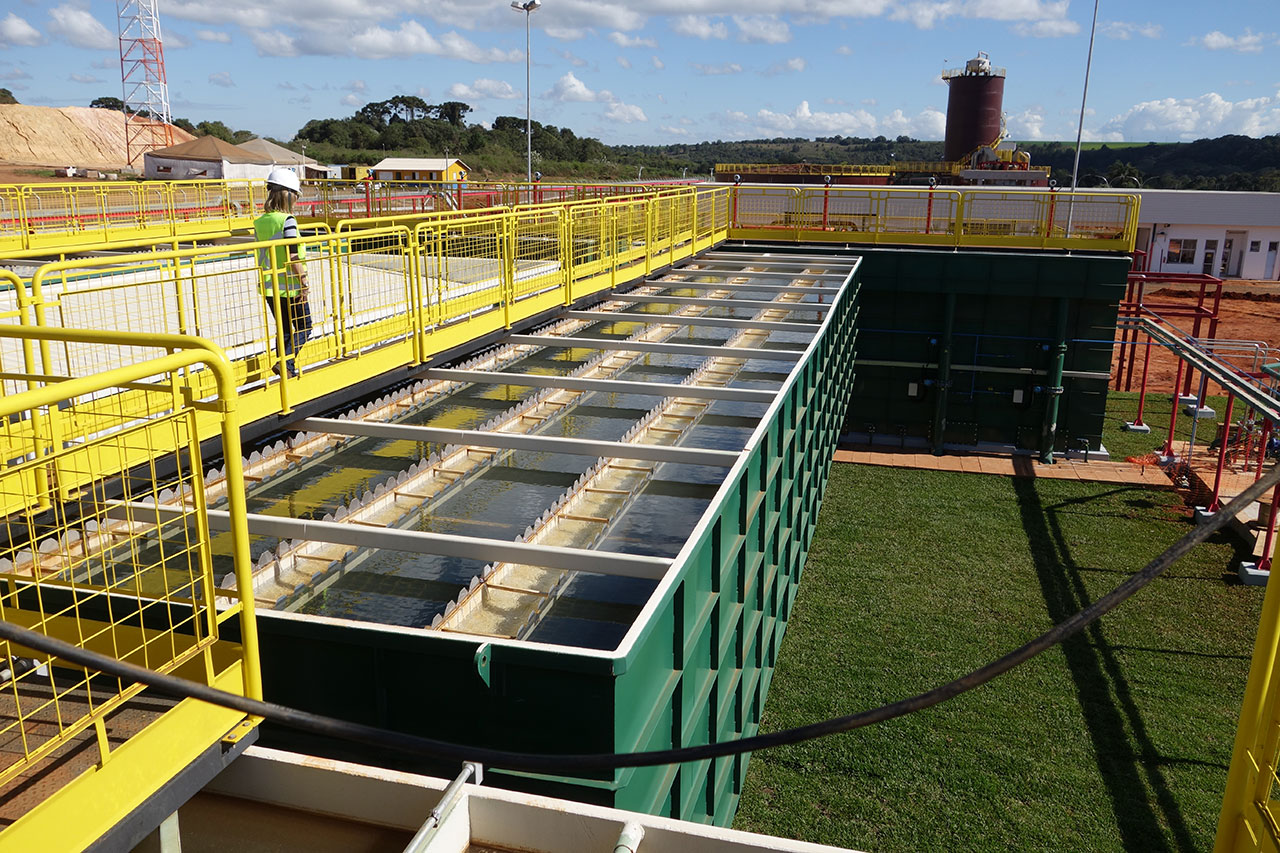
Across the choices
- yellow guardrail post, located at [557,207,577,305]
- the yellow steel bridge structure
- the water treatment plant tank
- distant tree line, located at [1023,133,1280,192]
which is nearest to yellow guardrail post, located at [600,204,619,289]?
the yellow steel bridge structure

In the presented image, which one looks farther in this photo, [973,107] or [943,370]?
[973,107]

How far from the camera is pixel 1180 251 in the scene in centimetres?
4469

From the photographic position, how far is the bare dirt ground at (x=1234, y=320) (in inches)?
1150

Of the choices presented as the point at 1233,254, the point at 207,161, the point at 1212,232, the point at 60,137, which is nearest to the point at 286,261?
the point at 207,161

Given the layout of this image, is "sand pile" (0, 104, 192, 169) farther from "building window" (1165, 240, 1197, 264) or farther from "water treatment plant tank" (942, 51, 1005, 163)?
"building window" (1165, 240, 1197, 264)

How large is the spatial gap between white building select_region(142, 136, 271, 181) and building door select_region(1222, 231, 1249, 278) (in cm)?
4333

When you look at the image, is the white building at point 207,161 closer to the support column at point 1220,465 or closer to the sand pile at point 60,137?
the support column at point 1220,465

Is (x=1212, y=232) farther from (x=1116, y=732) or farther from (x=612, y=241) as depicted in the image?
(x=1116, y=732)

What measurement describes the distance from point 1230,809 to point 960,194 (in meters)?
18.4

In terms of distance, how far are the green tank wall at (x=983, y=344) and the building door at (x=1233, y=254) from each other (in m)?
32.9

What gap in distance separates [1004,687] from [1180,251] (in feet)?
140

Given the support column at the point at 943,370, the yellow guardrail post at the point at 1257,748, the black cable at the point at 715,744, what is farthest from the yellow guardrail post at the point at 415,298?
the support column at the point at 943,370

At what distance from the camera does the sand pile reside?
94.4 meters

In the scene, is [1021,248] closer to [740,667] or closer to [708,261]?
[708,261]
